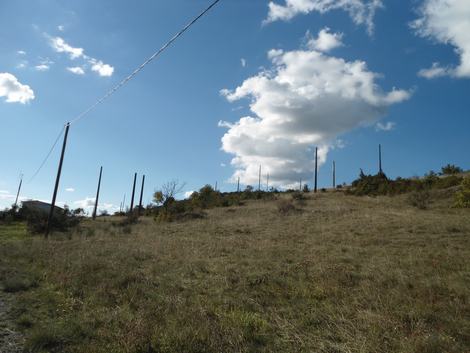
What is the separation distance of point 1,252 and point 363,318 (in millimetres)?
16332

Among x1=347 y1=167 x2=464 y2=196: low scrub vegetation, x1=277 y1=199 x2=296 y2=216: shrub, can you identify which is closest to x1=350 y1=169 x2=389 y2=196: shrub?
x1=347 y1=167 x2=464 y2=196: low scrub vegetation

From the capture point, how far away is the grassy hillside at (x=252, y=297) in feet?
17.4

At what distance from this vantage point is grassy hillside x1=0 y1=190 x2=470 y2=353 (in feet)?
17.4

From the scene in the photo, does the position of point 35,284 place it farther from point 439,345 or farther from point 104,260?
point 439,345

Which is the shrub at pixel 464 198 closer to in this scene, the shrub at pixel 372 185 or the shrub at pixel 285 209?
the shrub at pixel 285 209

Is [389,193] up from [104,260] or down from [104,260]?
up

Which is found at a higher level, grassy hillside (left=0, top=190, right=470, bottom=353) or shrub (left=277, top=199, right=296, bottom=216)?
shrub (left=277, top=199, right=296, bottom=216)

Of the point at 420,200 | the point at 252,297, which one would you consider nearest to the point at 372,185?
the point at 420,200

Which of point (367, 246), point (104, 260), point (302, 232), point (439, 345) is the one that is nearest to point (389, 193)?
point (302, 232)

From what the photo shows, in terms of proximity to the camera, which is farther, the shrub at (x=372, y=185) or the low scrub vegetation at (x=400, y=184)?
the shrub at (x=372, y=185)

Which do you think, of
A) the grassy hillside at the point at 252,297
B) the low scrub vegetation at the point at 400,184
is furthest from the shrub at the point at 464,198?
the grassy hillside at the point at 252,297

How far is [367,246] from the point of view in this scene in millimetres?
14273

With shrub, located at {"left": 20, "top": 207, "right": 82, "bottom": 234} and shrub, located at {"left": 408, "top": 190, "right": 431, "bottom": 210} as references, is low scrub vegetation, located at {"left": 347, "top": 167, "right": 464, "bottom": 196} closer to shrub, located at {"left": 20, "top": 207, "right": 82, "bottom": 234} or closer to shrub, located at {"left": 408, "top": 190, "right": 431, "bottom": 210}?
shrub, located at {"left": 408, "top": 190, "right": 431, "bottom": 210}

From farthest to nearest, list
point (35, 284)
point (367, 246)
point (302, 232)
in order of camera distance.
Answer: point (302, 232) < point (367, 246) < point (35, 284)
